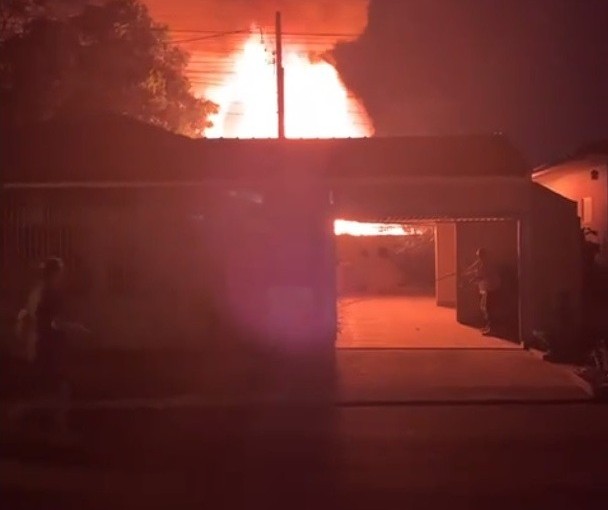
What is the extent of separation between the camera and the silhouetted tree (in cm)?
2433

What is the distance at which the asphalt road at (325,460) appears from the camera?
904 centimetres

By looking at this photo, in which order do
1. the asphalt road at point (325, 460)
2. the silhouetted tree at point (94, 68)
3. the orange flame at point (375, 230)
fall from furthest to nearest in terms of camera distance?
the orange flame at point (375, 230) → the silhouetted tree at point (94, 68) → the asphalt road at point (325, 460)

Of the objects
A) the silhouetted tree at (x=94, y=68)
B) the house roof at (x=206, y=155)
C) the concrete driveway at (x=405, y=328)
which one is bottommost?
the concrete driveway at (x=405, y=328)

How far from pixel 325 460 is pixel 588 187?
19.3 metres

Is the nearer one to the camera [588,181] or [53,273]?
[53,273]

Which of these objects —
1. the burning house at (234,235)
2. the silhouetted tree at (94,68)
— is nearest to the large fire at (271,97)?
the silhouetted tree at (94,68)

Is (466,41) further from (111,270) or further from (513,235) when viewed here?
(111,270)

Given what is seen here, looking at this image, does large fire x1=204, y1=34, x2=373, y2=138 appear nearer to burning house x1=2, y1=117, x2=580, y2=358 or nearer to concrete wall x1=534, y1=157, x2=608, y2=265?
concrete wall x1=534, y1=157, x2=608, y2=265

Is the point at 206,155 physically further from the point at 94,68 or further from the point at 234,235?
the point at 94,68

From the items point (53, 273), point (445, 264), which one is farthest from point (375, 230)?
point (53, 273)

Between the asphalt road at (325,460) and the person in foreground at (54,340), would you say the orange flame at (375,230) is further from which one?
the person in foreground at (54,340)

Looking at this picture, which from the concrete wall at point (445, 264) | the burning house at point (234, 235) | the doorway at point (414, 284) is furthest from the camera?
the concrete wall at point (445, 264)

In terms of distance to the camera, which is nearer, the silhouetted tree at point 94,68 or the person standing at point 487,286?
the person standing at point 487,286

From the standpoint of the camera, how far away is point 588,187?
28281mm
